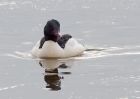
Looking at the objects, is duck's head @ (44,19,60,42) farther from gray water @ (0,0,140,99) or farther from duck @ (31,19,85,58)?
gray water @ (0,0,140,99)

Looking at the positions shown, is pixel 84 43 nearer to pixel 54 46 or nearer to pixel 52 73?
pixel 54 46

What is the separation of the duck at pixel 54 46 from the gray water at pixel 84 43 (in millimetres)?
334

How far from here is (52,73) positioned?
17.2 meters

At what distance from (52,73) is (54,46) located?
1827 mm

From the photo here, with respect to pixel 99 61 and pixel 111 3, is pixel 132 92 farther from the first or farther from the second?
pixel 111 3

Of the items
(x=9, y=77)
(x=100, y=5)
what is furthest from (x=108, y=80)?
(x=100, y=5)

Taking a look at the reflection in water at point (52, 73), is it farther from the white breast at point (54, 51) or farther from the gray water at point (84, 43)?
the white breast at point (54, 51)

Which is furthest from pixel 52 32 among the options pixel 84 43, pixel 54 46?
pixel 84 43

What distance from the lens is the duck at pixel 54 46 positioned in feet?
62.2

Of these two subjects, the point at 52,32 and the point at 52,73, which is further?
the point at 52,32

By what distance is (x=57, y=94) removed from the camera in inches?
588

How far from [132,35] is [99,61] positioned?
367 cm

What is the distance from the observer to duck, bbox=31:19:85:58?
19.0m

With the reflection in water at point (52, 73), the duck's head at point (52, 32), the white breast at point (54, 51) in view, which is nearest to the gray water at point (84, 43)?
the reflection in water at point (52, 73)
